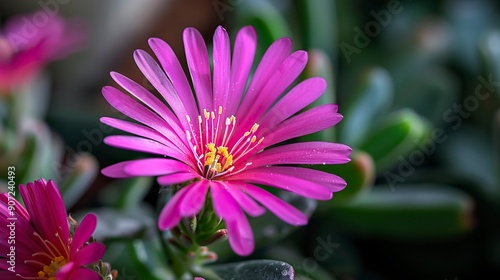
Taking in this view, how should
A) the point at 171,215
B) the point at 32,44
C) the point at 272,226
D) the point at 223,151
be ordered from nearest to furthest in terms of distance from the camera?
1. the point at 171,215
2. the point at 223,151
3. the point at 272,226
4. the point at 32,44

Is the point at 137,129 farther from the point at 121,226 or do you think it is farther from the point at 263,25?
the point at 263,25

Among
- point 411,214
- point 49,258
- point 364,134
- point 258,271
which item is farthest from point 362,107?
point 49,258

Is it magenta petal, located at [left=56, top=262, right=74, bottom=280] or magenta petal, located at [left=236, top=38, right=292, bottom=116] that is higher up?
magenta petal, located at [left=236, top=38, right=292, bottom=116]

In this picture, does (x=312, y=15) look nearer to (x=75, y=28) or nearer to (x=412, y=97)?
(x=412, y=97)

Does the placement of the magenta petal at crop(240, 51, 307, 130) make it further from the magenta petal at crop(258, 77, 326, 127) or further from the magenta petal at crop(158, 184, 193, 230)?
the magenta petal at crop(158, 184, 193, 230)

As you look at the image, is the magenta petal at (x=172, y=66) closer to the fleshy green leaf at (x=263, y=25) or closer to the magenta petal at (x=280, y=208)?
the magenta petal at (x=280, y=208)

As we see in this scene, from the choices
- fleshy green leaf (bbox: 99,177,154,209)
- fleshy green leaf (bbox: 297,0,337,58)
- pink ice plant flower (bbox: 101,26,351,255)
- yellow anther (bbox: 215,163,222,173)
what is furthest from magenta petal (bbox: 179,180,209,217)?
fleshy green leaf (bbox: 297,0,337,58)

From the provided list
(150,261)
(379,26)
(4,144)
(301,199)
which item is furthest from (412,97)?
(4,144)

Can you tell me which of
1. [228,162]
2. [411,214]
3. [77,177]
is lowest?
[411,214]

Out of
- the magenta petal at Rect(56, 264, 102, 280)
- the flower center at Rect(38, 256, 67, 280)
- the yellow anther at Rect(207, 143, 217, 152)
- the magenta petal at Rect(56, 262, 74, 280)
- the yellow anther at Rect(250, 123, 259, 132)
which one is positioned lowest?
the flower center at Rect(38, 256, 67, 280)
